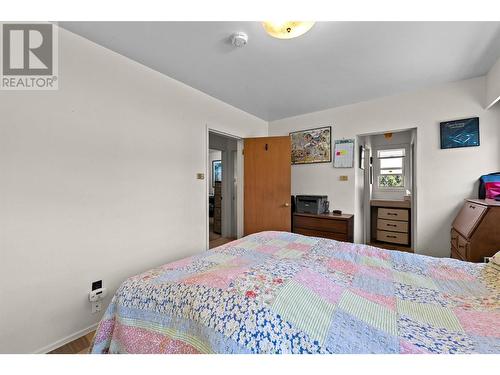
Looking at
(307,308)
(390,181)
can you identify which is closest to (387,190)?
(390,181)

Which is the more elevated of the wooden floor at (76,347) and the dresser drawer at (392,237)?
the dresser drawer at (392,237)

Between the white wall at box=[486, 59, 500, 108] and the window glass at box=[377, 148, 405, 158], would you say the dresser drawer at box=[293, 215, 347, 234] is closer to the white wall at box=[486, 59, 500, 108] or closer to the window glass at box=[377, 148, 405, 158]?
the white wall at box=[486, 59, 500, 108]

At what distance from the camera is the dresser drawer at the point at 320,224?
113 inches

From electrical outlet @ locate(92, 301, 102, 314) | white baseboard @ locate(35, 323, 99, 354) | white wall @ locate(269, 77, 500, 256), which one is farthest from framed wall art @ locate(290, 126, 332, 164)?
white baseboard @ locate(35, 323, 99, 354)

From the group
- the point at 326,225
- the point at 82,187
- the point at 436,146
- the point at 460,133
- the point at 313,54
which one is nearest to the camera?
the point at 82,187

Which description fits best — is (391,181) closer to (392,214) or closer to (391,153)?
(391,153)

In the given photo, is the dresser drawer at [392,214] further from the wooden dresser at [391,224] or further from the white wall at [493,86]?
the white wall at [493,86]

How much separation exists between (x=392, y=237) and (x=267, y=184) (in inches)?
103

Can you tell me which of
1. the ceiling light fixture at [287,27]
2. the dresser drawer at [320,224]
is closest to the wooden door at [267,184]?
the dresser drawer at [320,224]

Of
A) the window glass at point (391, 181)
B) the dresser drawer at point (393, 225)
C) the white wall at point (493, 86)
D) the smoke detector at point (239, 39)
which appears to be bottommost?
the dresser drawer at point (393, 225)

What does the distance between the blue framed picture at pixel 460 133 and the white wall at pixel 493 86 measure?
217 millimetres

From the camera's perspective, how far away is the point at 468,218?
202 centimetres

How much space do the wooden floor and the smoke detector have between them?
2.57 meters

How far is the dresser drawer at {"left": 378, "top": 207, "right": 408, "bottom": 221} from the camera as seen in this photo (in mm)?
3766
